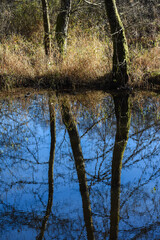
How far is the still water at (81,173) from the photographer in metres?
2.61

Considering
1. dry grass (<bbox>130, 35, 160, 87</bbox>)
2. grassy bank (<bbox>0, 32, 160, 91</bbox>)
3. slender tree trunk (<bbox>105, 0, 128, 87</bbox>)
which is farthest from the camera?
grassy bank (<bbox>0, 32, 160, 91</bbox>)

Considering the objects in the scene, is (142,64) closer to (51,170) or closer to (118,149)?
(118,149)

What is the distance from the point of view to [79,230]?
2.54 m

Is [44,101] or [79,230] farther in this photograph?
[44,101]

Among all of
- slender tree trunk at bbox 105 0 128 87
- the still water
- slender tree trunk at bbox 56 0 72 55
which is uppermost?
slender tree trunk at bbox 56 0 72 55

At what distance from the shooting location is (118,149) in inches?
173

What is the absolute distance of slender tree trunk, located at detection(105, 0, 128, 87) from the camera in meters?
8.08

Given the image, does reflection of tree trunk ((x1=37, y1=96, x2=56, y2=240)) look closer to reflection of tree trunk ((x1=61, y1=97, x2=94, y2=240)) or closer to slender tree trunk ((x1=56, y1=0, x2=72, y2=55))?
reflection of tree trunk ((x1=61, y1=97, x2=94, y2=240))

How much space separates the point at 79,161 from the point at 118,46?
503 centimetres

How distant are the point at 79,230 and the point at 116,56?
6476 millimetres

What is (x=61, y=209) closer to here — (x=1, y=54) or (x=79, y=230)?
(x=79, y=230)

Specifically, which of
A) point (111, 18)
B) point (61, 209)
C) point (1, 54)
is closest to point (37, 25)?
point (1, 54)

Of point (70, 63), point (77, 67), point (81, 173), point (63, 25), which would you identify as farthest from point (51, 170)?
point (63, 25)

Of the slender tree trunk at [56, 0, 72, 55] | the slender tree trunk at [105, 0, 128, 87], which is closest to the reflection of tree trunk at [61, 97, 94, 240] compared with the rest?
the slender tree trunk at [105, 0, 128, 87]
